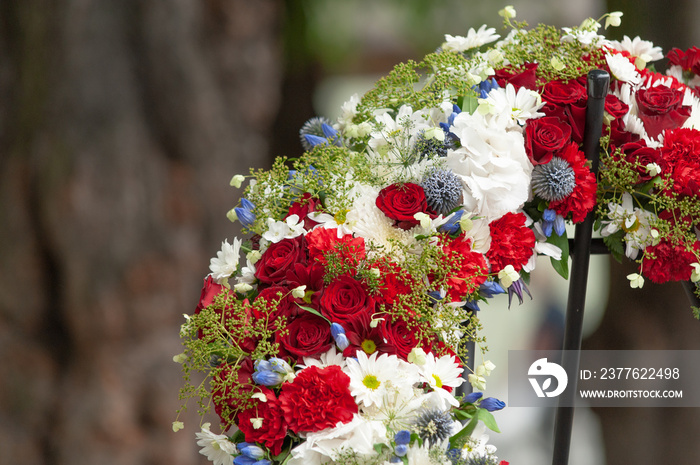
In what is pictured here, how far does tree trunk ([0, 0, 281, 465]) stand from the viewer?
7.27 feet

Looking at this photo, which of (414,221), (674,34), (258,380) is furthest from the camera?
(674,34)

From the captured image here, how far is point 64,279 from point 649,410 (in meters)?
1.94

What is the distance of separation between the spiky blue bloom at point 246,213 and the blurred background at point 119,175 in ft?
4.57

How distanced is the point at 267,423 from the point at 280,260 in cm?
22

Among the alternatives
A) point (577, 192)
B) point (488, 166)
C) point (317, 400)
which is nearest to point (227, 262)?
point (317, 400)

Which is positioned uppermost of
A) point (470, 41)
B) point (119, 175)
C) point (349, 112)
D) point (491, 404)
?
point (119, 175)

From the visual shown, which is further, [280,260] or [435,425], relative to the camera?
[280,260]

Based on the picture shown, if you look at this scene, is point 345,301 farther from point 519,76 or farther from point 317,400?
point 519,76

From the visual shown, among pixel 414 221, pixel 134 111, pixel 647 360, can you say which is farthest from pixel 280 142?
pixel 414 221

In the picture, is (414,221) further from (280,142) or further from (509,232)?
(280,142)

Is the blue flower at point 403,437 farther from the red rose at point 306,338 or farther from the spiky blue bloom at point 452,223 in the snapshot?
the spiky blue bloom at point 452,223

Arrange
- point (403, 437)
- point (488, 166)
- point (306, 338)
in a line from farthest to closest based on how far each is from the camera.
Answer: point (488, 166), point (306, 338), point (403, 437)

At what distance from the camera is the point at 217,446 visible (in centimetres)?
86

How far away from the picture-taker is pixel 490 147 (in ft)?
3.02
